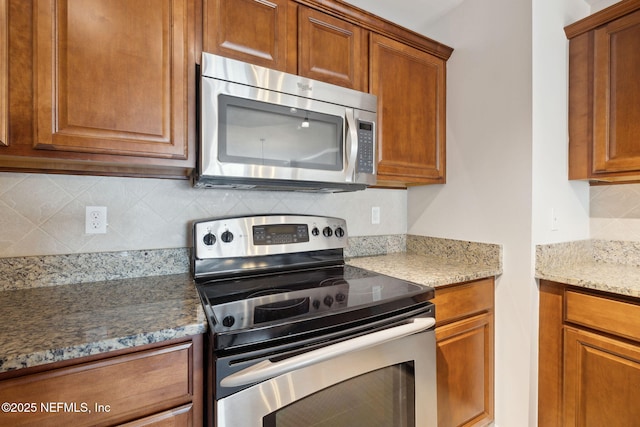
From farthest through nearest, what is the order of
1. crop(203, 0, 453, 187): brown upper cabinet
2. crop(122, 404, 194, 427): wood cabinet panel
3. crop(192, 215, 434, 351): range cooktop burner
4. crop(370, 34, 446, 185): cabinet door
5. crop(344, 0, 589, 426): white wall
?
crop(370, 34, 446, 185): cabinet door
crop(344, 0, 589, 426): white wall
crop(203, 0, 453, 187): brown upper cabinet
crop(192, 215, 434, 351): range cooktop burner
crop(122, 404, 194, 427): wood cabinet panel

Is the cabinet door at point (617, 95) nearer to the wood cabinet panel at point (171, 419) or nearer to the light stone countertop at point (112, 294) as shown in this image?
the light stone countertop at point (112, 294)

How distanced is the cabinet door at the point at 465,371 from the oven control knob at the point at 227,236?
101 cm

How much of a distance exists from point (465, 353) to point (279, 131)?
1350 millimetres

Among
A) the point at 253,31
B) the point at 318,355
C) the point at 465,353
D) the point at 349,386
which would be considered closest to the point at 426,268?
the point at 465,353

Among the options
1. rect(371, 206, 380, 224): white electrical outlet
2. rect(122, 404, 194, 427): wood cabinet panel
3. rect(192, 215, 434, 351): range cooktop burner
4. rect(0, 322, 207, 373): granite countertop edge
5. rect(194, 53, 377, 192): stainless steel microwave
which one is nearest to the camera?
rect(0, 322, 207, 373): granite countertop edge

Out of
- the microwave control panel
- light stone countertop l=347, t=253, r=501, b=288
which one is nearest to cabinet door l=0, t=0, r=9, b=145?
the microwave control panel

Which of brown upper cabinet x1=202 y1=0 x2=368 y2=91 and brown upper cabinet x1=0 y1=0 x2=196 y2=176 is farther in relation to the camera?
brown upper cabinet x1=202 y1=0 x2=368 y2=91

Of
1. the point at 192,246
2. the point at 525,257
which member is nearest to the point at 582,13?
the point at 525,257

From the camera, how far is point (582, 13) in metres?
1.74

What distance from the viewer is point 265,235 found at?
1.50 m

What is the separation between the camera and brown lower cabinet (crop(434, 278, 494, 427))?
4.68 feet

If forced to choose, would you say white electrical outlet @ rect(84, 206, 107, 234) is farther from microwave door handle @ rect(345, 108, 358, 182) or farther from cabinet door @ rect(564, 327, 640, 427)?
cabinet door @ rect(564, 327, 640, 427)

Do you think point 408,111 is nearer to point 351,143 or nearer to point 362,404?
point 351,143

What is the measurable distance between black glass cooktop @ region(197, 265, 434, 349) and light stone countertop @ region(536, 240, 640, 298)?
2.30 feet
